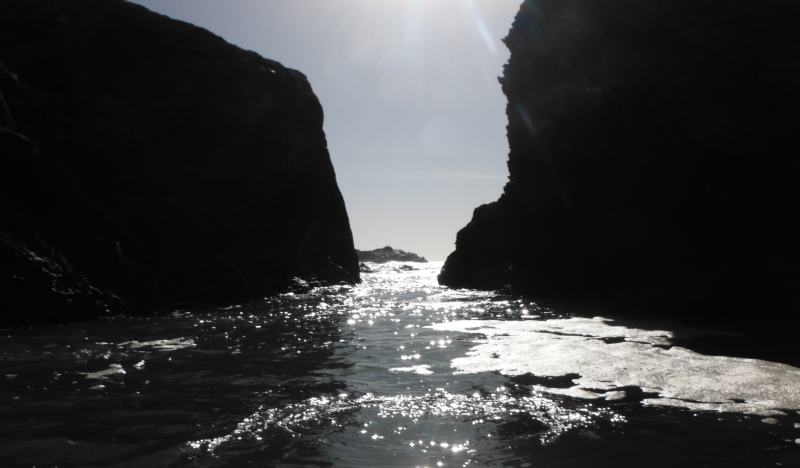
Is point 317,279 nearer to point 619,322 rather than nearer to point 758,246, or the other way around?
point 619,322

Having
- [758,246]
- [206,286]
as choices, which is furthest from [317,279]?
[758,246]

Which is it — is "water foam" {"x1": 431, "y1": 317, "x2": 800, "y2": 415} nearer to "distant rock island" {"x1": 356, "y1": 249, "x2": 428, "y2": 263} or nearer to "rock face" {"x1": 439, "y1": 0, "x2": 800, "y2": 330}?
"rock face" {"x1": 439, "y1": 0, "x2": 800, "y2": 330}

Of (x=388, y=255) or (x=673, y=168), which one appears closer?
(x=673, y=168)

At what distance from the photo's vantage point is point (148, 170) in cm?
2167

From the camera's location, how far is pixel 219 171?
92.4 feet

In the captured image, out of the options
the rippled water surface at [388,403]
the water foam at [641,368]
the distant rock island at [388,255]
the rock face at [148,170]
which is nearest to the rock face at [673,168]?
the water foam at [641,368]

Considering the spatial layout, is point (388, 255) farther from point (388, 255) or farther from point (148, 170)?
point (148, 170)

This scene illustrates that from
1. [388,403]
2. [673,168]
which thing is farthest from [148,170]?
[673,168]

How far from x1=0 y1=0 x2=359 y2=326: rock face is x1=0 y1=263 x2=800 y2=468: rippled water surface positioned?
167 inches

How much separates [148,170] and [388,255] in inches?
5148

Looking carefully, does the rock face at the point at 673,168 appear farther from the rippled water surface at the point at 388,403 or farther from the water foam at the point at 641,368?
the rippled water surface at the point at 388,403

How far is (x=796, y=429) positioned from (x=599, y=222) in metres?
14.3

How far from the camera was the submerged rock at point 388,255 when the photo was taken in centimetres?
13780

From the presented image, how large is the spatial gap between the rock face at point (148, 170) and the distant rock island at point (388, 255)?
99.3 m
